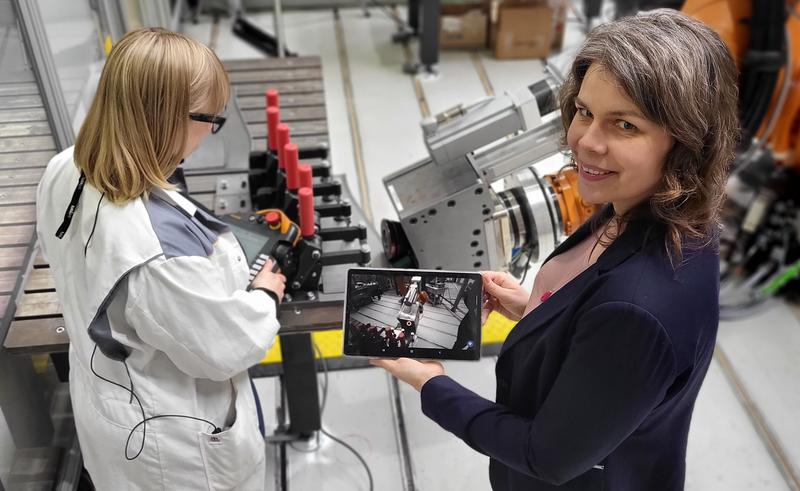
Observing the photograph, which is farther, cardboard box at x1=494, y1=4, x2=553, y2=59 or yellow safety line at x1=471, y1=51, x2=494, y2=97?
cardboard box at x1=494, y1=4, x2=553, y2=59

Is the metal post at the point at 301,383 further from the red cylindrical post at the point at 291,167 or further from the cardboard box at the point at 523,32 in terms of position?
the cardboard box at the point at 523,32

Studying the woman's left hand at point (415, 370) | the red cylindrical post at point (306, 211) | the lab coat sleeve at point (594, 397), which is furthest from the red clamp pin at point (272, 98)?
the lab coat sleeve at point (594, 397)

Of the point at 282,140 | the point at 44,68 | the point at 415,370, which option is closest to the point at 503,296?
the point at 415,370

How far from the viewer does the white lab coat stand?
61.7 inches

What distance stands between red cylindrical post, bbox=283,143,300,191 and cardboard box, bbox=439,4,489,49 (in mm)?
3821

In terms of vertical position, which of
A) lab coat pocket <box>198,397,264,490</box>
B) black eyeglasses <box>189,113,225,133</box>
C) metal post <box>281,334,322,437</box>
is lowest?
metal post <box>281,334,322,437</box>

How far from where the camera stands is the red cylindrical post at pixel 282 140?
2406 millimetres

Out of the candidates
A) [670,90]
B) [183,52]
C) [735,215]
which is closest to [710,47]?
[670,90]

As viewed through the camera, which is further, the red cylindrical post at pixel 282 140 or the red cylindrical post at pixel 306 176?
the red cylindrical post at pixel 282 140

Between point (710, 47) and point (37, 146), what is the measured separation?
88.0 inches

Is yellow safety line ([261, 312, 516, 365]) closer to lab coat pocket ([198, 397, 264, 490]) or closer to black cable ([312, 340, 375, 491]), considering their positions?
black cable ([312, 340, 375, 491])

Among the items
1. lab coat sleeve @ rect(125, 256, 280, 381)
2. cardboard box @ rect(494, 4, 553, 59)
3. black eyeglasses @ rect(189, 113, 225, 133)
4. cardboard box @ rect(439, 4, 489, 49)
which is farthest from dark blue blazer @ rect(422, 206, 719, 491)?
cardboard box @ rect(439, 4, 489, 49)

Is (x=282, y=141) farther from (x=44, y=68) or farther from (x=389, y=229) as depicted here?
(x=44, y=68)

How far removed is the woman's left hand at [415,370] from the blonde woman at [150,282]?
0.35 metres
